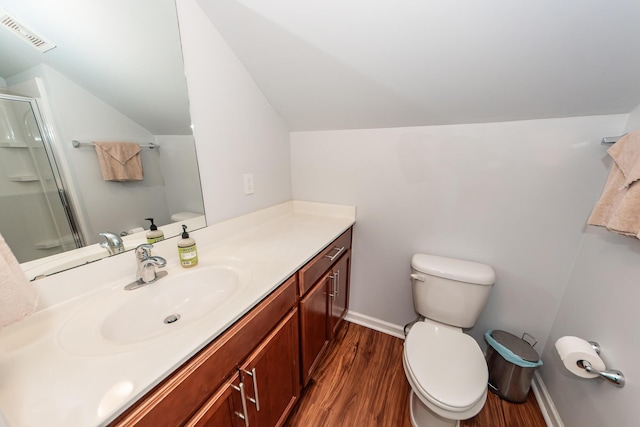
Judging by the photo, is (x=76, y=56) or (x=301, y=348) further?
(x=301, y=348)

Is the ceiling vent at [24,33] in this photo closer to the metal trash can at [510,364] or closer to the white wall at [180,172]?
the white wall at [180,172]

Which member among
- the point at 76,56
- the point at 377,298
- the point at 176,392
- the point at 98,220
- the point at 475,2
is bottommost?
the point at 377,298

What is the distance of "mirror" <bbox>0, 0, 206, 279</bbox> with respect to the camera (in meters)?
0.68

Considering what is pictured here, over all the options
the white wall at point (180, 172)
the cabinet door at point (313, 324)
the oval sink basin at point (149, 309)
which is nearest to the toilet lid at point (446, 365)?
the cabinet door at point (313, 324)

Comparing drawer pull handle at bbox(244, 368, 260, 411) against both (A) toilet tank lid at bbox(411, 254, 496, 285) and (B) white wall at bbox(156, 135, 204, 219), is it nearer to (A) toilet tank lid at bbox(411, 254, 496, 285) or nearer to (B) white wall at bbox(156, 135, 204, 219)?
(B) white wall at bbox(156, 135, 204, 219)

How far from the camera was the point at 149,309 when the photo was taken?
0.85 m

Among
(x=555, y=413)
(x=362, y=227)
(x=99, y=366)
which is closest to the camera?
(x=99, y=366)

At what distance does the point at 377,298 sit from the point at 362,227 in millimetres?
590

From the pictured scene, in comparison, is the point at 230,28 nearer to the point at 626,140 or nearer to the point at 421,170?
the point at 421,170

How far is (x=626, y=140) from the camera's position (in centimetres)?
94

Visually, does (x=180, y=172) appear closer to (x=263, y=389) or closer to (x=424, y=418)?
(x=263, y=389)

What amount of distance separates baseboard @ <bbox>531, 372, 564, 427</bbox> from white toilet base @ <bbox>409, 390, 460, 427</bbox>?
561 millimetres

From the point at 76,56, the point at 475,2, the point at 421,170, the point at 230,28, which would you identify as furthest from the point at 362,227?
the point at 76,56

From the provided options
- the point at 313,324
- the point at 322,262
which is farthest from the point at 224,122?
the point at 313,324
